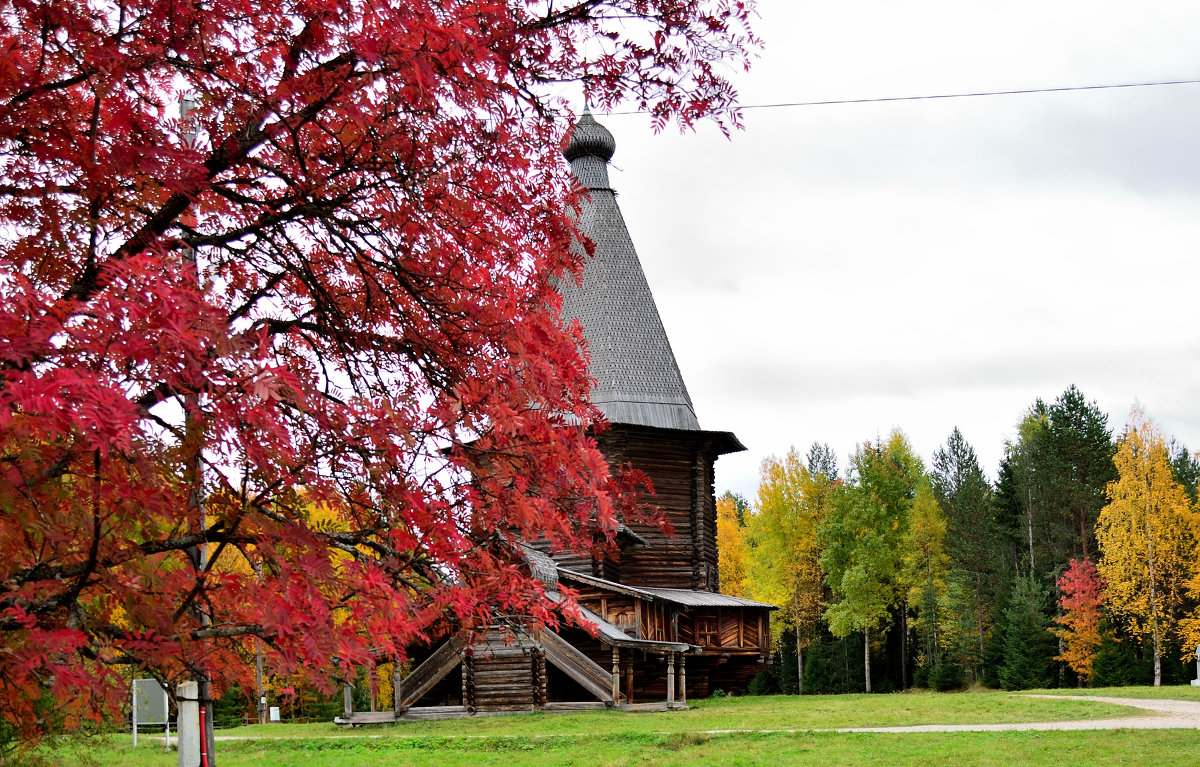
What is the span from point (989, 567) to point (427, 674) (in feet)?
103

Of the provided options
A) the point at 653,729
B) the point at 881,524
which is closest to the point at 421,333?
the point at 653,729

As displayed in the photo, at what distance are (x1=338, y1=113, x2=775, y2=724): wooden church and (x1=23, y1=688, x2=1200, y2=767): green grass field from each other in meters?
1.37

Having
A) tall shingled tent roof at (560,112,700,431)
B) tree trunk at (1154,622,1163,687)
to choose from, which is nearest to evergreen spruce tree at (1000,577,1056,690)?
tree trunk at (1154,622,1163,687)

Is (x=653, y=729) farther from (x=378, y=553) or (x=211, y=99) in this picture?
(x=211, y=99)

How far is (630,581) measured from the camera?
27719mm

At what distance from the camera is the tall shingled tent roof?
1103 inches

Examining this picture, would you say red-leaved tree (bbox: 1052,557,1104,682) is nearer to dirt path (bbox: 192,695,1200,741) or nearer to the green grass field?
the green grass field

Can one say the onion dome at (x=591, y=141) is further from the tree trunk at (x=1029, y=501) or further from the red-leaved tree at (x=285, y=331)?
the tree trunk at (x=1029, y=501)

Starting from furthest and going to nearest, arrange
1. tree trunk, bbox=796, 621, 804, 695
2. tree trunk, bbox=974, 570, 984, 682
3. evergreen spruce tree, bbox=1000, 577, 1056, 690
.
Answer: tree trunk, bbox=796, 621, 804, 695
tree trunk, bbox=974, 570, 984, 682
evergreen spruce tree, bbox=1000, 577, 1056, 690

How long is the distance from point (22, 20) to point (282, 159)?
118cm

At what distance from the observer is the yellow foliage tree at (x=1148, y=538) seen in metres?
35.2

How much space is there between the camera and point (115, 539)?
148 inches

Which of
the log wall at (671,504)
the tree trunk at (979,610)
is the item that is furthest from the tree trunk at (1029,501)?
the log wall at (671,504)

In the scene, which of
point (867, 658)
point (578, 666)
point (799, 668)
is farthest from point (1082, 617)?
point (578, 666)
